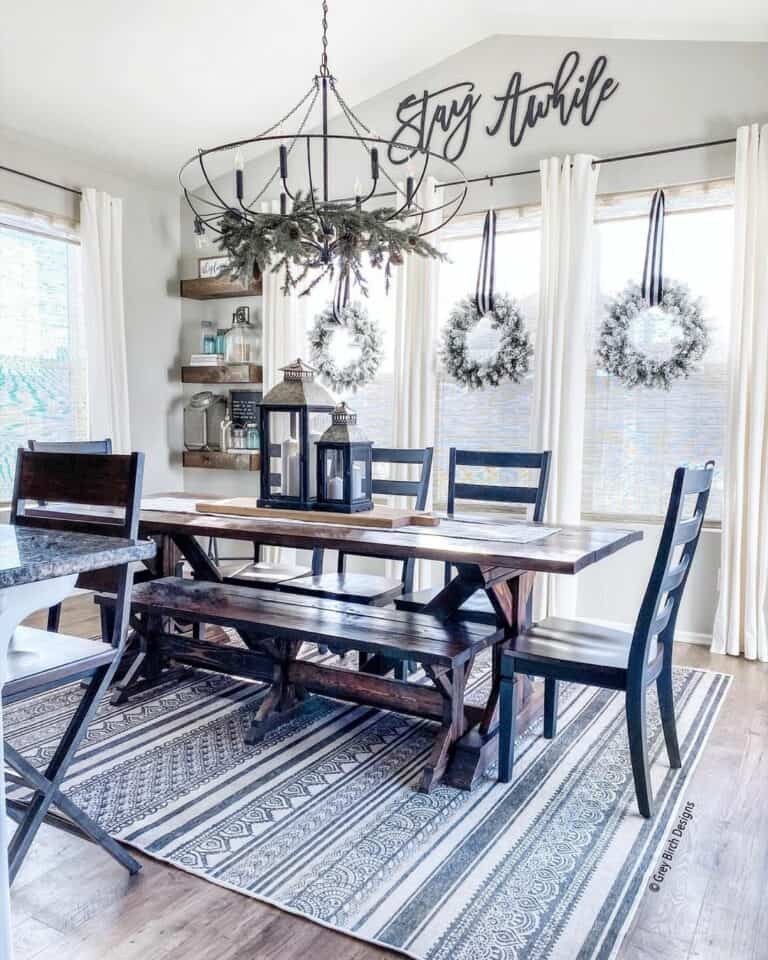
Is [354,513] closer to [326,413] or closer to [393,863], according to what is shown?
[326,413]

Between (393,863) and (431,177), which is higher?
(431,177)

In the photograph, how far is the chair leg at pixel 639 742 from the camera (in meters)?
2.09

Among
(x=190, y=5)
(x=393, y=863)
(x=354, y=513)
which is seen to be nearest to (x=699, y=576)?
(x=354, y=513)

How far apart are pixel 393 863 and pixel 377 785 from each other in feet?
1.35

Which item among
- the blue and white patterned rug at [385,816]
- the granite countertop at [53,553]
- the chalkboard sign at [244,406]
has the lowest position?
the blue and white patterned rug at [385,816]

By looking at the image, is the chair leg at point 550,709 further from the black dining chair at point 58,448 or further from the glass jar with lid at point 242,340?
the glass jar with lid at point 242,340

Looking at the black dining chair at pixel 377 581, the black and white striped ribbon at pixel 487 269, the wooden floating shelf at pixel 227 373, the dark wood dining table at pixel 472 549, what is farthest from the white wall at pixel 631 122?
the wooden floating shelf at pixel 227 373

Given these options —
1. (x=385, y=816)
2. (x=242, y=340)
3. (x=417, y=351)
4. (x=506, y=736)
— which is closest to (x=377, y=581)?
(x=506, y=736)

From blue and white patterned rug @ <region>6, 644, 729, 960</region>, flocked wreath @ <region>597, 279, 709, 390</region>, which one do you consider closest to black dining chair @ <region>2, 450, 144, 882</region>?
blue and white patterned rug @ <region>6, 644, 729, 960</region>

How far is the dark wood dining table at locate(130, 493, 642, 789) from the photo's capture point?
7.25 ft

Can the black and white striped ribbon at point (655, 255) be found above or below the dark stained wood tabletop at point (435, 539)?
above

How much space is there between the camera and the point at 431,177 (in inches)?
172

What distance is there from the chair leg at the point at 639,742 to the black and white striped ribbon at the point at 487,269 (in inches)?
107

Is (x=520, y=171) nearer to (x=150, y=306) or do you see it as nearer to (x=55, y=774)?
(x=150, y=306)
